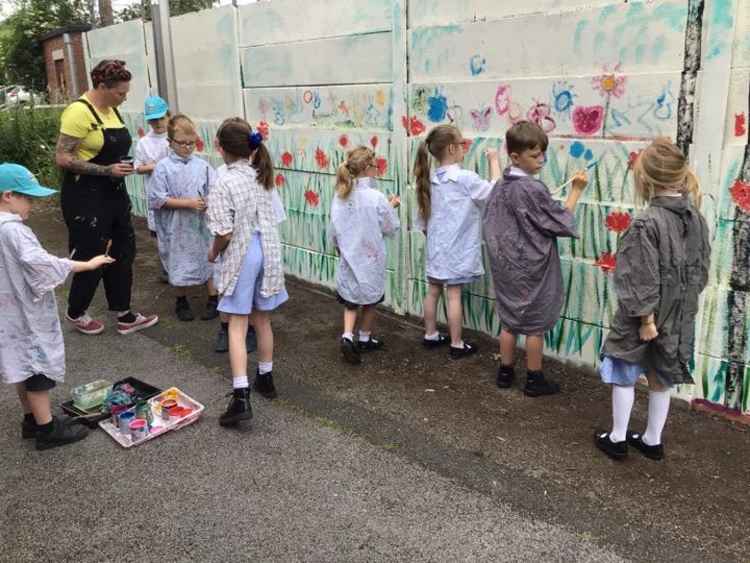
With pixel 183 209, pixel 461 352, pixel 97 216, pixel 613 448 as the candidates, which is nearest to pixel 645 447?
pixel 613 448

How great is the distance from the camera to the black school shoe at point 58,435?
3.66 m

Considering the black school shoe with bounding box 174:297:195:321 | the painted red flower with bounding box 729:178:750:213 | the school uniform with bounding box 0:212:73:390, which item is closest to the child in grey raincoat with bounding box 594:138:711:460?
the painted red flower with bounding box 729:178:750:213

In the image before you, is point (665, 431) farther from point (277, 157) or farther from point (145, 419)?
point (277, 157)

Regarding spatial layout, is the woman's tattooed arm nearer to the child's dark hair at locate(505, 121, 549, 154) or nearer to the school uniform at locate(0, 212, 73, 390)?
the school uniform at locate(0, 212, 73, 390)

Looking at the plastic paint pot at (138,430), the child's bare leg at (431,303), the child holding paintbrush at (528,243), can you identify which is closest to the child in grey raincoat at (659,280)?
the child holding paintbrush at (528,243)

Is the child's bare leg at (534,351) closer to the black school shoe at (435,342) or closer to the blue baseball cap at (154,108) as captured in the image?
the black school shoe at (435,342)

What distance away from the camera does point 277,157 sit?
656cm

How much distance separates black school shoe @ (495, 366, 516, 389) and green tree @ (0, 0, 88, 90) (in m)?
35.2

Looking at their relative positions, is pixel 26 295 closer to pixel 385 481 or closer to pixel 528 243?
pixel 385 481

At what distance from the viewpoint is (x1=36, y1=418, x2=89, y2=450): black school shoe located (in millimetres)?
3664

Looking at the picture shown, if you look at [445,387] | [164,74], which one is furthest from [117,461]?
[164,74]

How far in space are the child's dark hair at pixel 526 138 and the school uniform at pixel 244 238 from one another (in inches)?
56.3

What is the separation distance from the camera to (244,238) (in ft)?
12.6

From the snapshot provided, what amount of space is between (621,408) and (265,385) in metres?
2.05
